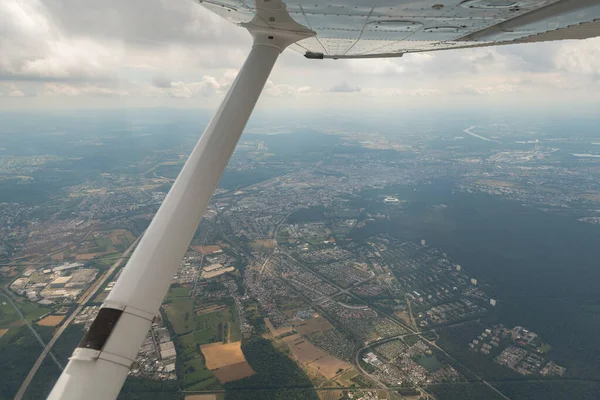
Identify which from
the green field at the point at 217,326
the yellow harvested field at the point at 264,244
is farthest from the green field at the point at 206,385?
the yellow harvested field at the point at 264,244

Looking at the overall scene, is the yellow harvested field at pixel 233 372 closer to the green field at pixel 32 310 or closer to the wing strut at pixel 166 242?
the green field at pixel 32 310

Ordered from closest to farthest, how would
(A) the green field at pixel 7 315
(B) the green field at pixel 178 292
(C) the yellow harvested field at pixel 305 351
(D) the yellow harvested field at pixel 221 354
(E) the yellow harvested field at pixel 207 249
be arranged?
(D) the yellow harvested field at pixel 221 354
(C) the yellow harvested field at pixel 305 351
(A) the green field at pixel 7 315
(B) the green field at pixel 178 292
(E) the yellow harvested field at pixel 207 249

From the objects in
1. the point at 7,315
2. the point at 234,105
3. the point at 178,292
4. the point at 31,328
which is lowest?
the point at 7,315

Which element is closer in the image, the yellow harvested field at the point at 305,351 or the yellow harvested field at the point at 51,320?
the yellow harvested field at the point at 305,351

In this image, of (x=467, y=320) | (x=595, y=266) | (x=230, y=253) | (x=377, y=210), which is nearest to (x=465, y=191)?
(x=377, y=210)

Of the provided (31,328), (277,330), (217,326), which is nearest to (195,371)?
(217,326)

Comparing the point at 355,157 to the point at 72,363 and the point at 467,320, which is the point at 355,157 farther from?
the point at 72,363

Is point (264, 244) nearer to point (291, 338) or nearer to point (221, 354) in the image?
point (291, 338)
